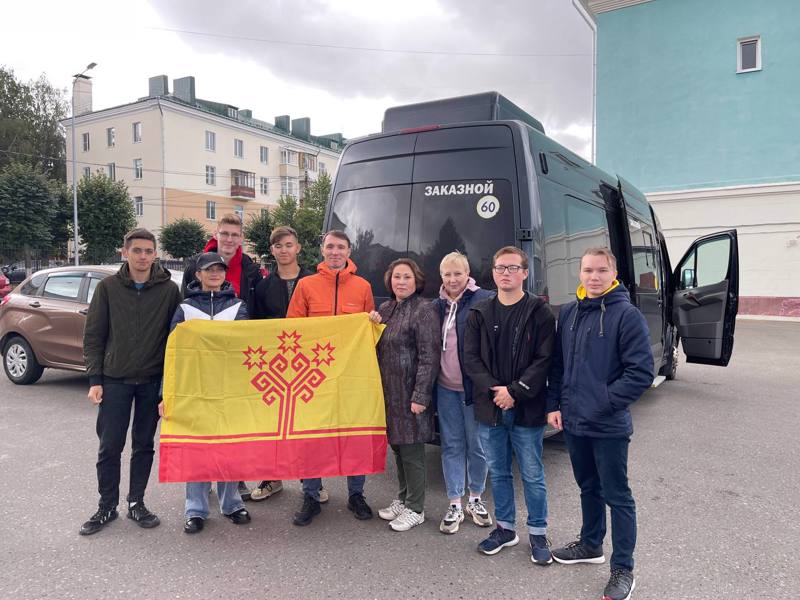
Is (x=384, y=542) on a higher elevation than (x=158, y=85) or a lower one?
lower

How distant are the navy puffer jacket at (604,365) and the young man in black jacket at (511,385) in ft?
0.53

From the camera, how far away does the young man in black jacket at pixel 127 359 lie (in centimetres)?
365

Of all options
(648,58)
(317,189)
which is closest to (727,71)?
(648,58)

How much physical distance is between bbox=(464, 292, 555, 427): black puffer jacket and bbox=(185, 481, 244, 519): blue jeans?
1.73 meters

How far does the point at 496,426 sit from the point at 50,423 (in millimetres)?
5112

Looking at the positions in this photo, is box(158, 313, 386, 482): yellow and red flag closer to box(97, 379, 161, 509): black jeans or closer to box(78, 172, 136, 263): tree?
box(97, 379, 161, 509): black jeans

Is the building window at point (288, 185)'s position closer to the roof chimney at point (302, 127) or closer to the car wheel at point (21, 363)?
the roof chimney at point (302, 127)

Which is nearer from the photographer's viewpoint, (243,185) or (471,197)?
(471,197)

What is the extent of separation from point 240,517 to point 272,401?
783 mm

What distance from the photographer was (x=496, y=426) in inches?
131

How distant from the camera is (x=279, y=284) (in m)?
4.27

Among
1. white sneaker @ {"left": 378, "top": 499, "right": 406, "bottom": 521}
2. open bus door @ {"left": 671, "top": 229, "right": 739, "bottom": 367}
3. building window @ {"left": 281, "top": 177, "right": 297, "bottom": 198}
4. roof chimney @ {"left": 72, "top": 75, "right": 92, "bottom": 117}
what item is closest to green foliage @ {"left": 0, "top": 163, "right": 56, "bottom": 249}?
roof chimney @ {"left": 72, "top": 75, "right": 92, "bottom": 117}

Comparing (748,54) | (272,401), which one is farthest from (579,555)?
(748,54)

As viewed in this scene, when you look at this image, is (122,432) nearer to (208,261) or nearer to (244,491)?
(244,491)
